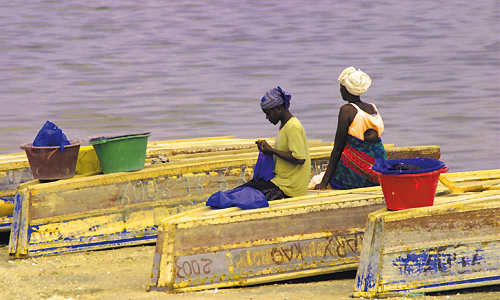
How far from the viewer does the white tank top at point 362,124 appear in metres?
5.82

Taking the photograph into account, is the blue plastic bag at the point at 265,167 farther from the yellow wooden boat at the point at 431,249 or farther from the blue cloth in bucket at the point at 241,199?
the yellow wooden boat at the point at 431,249

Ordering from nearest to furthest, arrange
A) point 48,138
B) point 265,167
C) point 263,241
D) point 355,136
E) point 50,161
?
point 263,241
point 265,167
point 355,136
point 50,161
point 48,138

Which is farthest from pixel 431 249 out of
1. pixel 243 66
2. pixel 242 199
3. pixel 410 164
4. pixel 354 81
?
pixel 243 66

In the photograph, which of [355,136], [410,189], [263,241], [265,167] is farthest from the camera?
[355,136]

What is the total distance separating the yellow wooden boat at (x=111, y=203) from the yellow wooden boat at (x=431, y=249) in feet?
8.08

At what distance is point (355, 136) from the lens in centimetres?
587

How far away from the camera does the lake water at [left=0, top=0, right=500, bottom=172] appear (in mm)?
14156

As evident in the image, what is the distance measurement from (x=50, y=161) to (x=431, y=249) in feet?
11.7

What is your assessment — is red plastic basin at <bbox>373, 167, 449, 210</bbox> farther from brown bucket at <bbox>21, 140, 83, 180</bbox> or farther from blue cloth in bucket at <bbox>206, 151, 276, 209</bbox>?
brown bucket at <bbox>21, 140, 83, 180</bbox>

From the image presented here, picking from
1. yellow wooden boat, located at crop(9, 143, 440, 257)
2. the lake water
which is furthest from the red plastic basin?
the lake water

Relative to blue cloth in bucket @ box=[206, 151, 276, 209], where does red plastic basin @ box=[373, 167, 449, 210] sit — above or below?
above

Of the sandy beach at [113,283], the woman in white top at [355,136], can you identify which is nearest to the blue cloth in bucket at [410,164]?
the woman in white top at [355,136]

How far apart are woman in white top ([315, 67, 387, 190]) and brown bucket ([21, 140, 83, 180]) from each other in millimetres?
Answer: 2470

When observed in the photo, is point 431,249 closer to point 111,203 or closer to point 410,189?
point 410,189
